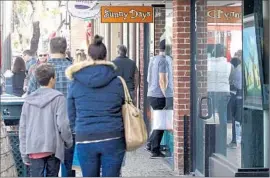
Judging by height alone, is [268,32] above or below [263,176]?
above

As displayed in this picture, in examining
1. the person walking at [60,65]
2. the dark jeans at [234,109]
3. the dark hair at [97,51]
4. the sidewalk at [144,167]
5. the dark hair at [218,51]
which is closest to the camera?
the dark hair at [97,51]

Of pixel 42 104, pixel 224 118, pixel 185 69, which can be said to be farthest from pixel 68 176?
pixel 185 69

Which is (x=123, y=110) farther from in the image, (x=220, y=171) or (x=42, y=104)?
(x=220, y=171)

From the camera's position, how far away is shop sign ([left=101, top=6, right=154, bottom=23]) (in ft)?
48.3

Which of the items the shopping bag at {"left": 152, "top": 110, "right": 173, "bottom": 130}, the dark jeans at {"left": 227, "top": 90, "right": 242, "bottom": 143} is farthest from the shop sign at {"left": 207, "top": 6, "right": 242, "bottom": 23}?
the shopping bag at {"left": 152, "top": 110, "right": 173, "bottom": 130}

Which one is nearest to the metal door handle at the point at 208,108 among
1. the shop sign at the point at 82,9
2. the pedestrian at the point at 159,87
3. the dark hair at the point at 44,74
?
the pedestrian at the point at 159,87

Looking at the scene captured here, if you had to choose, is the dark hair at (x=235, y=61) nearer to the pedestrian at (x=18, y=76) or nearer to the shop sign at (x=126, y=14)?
the shop sign at (x=126, y=14)

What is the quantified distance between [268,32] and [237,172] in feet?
4.99

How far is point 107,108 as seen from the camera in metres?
6.66

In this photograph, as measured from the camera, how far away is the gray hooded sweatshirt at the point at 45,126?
695cm

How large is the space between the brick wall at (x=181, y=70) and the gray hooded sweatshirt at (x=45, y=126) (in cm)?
407

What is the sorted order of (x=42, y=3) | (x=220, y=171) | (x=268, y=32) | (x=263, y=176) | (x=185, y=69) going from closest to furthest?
(x=263, y=176) < (x=268, y=32) < (x=220, y=171) < (x=185, y=69) < (x=42, y=3)

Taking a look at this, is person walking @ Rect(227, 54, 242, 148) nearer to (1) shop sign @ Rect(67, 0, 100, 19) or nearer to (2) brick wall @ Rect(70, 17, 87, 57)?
(1) shop sign @ Rect(67, 0, 100, 19)

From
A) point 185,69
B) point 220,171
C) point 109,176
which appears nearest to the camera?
point 109,176
